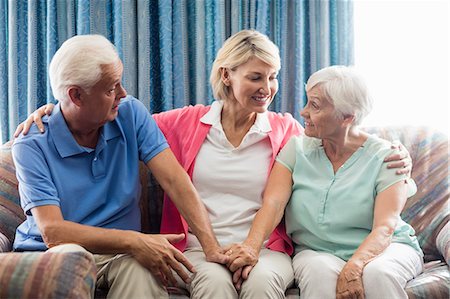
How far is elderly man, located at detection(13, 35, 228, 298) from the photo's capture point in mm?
2027

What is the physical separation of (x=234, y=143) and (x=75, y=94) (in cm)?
66

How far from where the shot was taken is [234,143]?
2.50 m

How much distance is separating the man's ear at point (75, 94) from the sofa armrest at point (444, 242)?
4.55ft

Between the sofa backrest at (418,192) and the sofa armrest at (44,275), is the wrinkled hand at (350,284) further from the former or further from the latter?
the sofa armrest at (44,275)

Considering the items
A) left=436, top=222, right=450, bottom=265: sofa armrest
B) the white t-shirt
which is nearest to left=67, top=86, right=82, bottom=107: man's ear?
the white t-shirt

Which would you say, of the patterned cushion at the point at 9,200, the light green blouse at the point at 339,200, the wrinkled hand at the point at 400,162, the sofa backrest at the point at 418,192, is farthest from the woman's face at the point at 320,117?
the patterned cushion at the point at 9,200

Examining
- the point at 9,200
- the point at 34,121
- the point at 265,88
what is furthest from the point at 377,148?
the point at 9,200

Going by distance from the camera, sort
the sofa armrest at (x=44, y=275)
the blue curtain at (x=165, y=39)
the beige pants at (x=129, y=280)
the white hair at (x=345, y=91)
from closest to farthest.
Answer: the sofa armrest at (x=44, y=275) < the beige pants at (x=129, y=280) < the white hair at (x=345, y=91) < the blue curtain at (x=165, y=39)

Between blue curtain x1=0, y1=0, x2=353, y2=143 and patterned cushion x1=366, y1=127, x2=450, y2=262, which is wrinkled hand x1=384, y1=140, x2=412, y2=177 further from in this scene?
blue curtain x1=0, y1=0, x2=353, y2=143

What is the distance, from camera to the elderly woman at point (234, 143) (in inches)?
94.3

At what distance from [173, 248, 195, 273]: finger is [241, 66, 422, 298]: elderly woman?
263 mm

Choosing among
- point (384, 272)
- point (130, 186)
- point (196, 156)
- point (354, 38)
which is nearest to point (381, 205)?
point (384, 272)

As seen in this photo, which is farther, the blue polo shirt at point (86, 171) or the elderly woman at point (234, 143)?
the elderly woman at point (234, 143)

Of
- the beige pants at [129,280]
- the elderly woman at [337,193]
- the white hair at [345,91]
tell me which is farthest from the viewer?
the white hair at [345,91]
